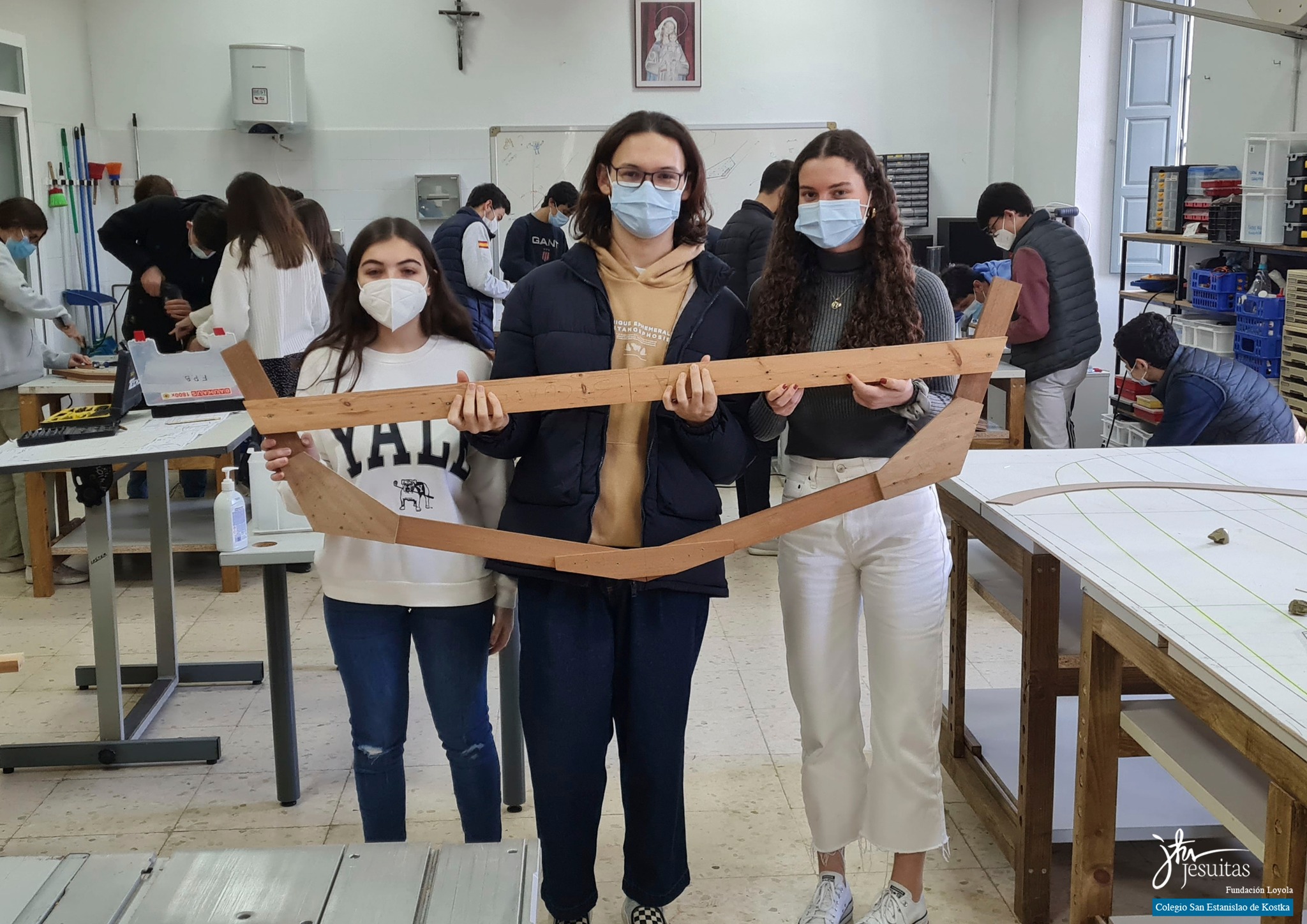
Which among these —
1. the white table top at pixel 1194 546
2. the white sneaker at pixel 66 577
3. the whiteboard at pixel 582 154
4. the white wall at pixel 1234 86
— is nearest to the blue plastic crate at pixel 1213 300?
the white wall at pixel 1234 86

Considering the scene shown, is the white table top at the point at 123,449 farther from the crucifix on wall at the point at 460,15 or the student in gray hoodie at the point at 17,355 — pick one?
the crucifix on wall at the point at 460,15

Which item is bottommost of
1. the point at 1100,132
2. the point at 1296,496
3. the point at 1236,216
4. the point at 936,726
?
the point at 936,726

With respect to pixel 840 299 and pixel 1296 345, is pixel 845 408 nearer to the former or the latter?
pixel 840 299

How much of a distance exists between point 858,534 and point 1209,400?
1779 millimetres

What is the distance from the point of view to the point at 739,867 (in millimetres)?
2469

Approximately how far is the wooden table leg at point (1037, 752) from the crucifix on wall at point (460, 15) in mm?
6285

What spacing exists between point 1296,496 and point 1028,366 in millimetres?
2639

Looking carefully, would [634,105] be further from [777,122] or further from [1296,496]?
[1296,496]

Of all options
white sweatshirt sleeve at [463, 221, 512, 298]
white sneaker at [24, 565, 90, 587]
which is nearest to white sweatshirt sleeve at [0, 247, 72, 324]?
white sneaker at [24, 565, 90, 587]

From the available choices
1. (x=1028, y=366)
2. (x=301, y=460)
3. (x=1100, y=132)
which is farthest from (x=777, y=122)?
(x=301, y=460)

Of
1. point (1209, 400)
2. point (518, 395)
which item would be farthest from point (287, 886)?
point (1209, 400)

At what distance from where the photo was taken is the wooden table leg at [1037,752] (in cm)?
219

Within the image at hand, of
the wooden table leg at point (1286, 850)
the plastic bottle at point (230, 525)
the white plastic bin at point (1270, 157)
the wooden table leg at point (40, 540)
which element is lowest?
the wooden table leg at point (40, 540)

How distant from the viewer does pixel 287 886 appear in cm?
135
